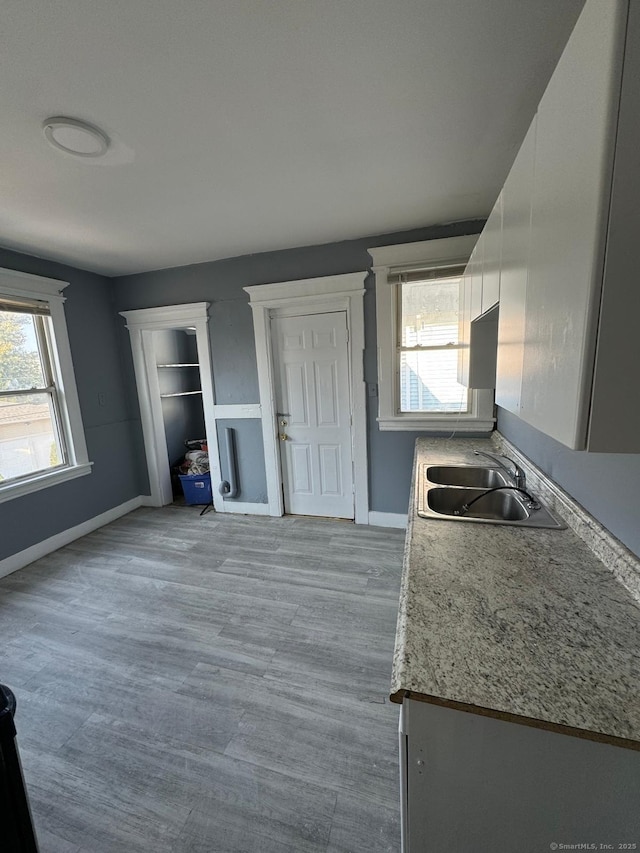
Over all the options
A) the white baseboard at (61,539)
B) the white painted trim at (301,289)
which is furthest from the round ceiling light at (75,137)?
the white baseboard at (61,539)

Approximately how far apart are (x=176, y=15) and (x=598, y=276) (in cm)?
138

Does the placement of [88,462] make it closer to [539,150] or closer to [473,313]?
[473,313]

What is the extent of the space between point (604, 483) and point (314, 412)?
236 cm

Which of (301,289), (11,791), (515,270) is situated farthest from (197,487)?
(515,270)

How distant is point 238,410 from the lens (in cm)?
343

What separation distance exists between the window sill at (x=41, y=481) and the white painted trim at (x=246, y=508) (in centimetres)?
141

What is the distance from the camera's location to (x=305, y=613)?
6.86 ft

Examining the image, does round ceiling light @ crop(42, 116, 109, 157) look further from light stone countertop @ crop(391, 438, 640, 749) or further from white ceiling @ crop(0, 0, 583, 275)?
light stone countertop @ crop(391, 438, 640, 749)

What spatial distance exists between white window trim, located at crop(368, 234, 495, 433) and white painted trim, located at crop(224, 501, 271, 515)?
1.53m

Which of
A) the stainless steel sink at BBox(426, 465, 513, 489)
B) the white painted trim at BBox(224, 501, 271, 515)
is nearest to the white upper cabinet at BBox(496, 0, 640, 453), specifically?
the stainless steel sink at BBox(426, 465, 513, 489)

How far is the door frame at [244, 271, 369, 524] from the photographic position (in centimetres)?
291

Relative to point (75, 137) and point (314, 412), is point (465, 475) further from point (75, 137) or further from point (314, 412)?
point (75, 137)

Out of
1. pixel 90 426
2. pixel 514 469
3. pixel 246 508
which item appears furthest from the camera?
pixel 246 508

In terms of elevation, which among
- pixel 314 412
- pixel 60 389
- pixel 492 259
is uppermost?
pixel 492 259
